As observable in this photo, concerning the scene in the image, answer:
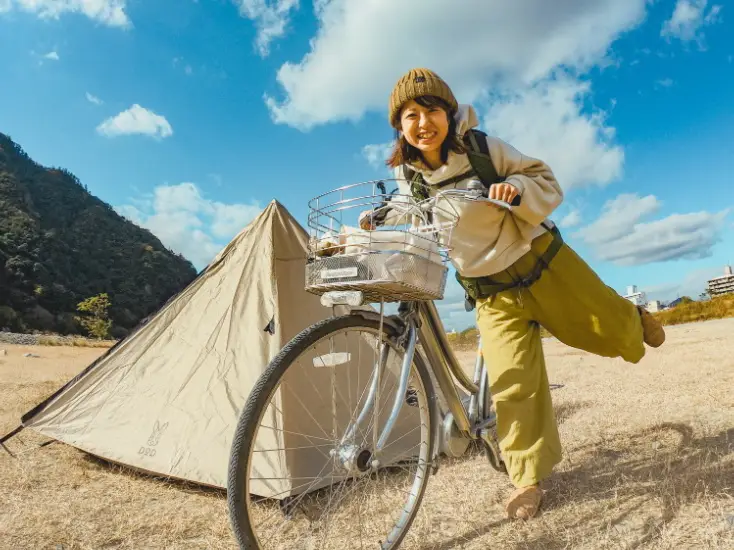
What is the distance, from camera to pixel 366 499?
2357 millimetres

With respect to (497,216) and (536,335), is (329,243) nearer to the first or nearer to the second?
(497,216)

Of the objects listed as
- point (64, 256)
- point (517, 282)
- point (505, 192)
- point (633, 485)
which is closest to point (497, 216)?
point (505, 192)

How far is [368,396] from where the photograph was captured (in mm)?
1968

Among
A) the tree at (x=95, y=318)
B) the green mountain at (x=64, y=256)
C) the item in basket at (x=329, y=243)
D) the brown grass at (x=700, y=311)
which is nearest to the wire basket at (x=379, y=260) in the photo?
the item in basket at (x=329, y=243)

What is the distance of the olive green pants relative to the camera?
2385mm

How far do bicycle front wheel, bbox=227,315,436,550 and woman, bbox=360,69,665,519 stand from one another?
47 cm

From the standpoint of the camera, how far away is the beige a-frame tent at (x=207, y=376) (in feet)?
9.52

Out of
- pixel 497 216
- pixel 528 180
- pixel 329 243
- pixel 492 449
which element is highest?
pixel 528 180

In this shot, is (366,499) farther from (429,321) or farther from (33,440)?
(33,440)

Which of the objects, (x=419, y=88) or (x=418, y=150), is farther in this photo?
(x=418, y=150)

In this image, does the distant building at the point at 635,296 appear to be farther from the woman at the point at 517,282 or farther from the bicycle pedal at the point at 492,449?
the bicycle pedal at the point at 492,449

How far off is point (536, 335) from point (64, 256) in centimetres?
7123

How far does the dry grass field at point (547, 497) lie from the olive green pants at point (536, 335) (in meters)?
0.28

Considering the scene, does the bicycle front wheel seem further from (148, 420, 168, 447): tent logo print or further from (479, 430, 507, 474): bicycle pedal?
(148, 420, 168, 447): tent logo print
